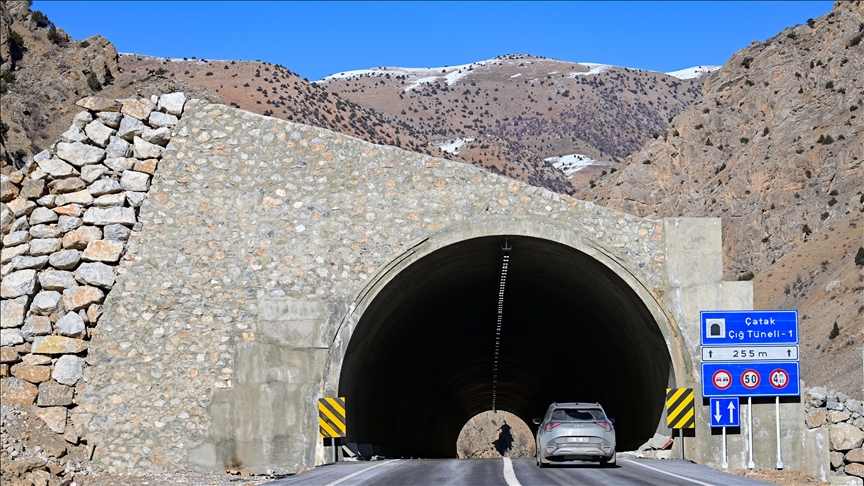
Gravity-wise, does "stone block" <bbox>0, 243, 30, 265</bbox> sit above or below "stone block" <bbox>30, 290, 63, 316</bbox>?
above

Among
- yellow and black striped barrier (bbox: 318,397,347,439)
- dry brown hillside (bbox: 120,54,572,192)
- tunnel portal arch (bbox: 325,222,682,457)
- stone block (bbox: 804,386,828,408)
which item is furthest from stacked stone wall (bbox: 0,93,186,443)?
dry brown hillside (bbox: 120,54,572,192)

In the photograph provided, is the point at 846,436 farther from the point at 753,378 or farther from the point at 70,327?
the point at 70,327

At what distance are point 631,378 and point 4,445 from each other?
15.9 meters

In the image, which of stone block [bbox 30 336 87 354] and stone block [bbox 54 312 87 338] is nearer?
stone block [bbox 30 336 87 354]

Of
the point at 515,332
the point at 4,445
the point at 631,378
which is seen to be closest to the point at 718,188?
the point at 515,332

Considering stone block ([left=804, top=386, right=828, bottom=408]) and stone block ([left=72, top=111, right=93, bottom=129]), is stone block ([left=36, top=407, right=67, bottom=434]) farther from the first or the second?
stone block ([left=804, top=386, right=828, bottom=408])

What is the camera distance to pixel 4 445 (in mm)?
16938

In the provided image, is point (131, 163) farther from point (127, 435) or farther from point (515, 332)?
point (515, 332)

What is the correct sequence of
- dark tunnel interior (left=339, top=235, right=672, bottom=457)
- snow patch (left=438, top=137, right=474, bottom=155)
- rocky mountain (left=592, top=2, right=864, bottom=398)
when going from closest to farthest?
dark tunnel interior (left=339, top=235, right=672, bottom=457) → rocky mountain (left=592, top=2, right=864, bottom=398) → snow patch (left=438, top=137, right=474, bottom=155)

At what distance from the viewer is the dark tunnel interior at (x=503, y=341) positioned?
22062 mm

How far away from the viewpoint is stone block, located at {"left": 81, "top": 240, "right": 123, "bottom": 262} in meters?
20.6

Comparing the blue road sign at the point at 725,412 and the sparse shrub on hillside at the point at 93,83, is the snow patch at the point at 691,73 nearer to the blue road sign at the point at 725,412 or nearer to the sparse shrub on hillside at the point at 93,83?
the sparse shrub on hillside at the point at 93,83

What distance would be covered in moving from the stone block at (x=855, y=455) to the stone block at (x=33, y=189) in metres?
19.7

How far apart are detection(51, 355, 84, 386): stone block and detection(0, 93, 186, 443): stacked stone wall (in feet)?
0.07
